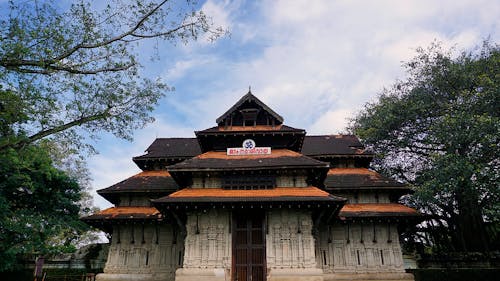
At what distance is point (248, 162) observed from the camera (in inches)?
749

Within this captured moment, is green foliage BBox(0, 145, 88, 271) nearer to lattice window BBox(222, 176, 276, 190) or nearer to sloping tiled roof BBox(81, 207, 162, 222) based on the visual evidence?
sloping tiled roof BBox(81, 207, 162, 222)

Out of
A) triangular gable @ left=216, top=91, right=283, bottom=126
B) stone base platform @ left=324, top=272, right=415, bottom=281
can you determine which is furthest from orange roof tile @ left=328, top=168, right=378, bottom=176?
stone base platform @ left=324, top=272, right=415, bottom=281

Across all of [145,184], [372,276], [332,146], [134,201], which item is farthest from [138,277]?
[332,146]

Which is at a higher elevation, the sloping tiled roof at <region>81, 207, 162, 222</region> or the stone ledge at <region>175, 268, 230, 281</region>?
the sloping tiled roof at <region>81, 207, 162, 222</region>

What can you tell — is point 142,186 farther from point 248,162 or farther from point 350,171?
point 350,171

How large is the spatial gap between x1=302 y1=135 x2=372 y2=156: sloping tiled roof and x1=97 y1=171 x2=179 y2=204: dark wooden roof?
393 inches

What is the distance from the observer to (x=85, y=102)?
12.5 meters

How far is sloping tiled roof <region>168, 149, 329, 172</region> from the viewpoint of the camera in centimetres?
1814

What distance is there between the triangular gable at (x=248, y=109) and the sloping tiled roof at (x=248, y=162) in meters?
2.27

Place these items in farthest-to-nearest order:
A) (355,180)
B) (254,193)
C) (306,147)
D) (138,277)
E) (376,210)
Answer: (306,147) → (355,180) → (376,210) → (138,277) → (254,193)

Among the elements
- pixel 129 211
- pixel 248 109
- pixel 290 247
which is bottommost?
pixel 290 247

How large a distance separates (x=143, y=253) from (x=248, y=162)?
8.42 meters

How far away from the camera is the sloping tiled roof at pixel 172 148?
2525cm

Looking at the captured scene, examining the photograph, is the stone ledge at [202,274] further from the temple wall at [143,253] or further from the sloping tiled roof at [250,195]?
the temple wall at [143,253]
